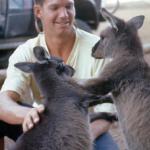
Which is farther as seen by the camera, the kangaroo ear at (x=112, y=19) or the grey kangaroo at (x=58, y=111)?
the kangaroo ear at (x=112, y=19)

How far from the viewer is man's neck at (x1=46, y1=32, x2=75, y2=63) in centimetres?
347

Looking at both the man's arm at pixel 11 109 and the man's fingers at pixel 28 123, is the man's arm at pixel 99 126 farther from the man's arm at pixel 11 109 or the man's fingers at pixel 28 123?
the man's fingers at pixel 28 123

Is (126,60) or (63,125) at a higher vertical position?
(126,60)

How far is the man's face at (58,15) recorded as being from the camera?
11.0 feet

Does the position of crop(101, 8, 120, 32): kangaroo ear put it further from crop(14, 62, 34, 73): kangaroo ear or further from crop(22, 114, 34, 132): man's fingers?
crop(22, 114, 34, 132): man's fingers

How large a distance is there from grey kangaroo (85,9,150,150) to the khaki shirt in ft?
0.51

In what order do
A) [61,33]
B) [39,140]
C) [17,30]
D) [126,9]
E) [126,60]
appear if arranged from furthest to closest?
[126,9]
[17,30]
[61,33]
[126,60]
[39,140]

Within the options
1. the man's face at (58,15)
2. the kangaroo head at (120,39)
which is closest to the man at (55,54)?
the man's face at (58,15)

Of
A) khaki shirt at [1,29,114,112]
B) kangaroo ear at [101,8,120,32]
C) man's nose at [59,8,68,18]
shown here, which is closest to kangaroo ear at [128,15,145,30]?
kangaroo ear at [101,8,120,32]

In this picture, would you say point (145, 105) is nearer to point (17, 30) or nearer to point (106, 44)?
point (106, 44)

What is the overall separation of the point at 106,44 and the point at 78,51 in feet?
0.94

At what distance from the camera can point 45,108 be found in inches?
113

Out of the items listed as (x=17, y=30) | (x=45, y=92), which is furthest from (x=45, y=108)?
(x=17, y=30)

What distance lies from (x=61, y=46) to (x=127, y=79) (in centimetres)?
63
